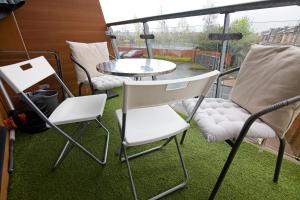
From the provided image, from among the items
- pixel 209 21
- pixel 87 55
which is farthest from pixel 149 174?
pixel 87 55

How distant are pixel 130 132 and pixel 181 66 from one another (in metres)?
1.44

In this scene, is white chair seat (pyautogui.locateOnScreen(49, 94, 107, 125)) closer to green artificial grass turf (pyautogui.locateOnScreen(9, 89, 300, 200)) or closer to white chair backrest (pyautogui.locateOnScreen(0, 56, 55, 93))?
white chair backrest (pyautogui.locateOnScreen(0, 56, 55, 93))

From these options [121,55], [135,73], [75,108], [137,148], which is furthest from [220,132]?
[121,55]

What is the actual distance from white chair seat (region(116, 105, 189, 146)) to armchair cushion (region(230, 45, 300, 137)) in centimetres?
58

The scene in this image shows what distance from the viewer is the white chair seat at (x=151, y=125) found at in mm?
1046

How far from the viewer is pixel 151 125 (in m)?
1.19

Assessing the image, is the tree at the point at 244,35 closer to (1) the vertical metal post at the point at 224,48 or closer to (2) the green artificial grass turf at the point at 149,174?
(1) the vertical metal post at the point at 224,48

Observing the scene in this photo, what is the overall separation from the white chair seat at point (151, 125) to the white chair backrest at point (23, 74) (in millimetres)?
702

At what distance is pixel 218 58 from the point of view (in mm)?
1905

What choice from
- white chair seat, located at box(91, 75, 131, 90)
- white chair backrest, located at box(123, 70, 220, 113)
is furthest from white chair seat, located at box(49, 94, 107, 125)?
white chair backrest, located at box(123, 70, 220, 113)

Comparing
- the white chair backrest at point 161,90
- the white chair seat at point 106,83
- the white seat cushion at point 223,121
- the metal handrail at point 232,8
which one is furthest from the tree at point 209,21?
the white chair seat at point 106,83

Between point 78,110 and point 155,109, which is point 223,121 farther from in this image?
point 78,110

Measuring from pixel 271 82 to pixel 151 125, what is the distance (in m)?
0.92

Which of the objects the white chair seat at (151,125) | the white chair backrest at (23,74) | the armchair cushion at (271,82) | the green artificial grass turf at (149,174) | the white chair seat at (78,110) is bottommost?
the green artificial grass turf at (149,174)
